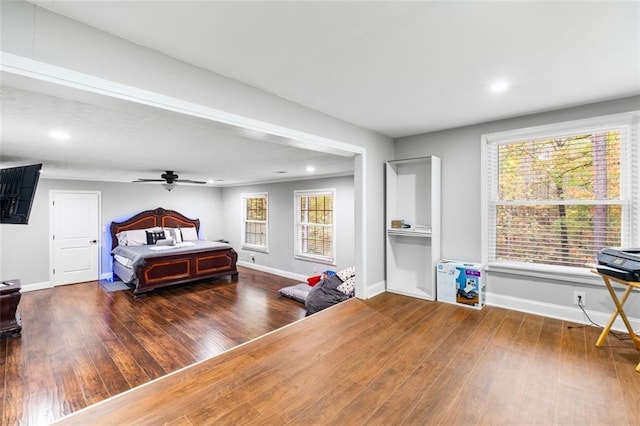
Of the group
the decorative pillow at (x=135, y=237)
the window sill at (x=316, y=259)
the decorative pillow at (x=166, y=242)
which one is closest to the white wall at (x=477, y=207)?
the window sill at (x=316, y=259)

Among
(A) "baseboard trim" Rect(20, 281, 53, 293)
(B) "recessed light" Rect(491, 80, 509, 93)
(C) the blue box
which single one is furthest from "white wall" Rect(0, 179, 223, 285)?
(B) "recessed light" Rect(491, 80, 509, 93)

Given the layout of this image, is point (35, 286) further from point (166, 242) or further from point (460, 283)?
point (460, 283)

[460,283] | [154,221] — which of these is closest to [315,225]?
[460,283]

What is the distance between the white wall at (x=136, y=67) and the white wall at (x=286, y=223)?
3104 millimetres

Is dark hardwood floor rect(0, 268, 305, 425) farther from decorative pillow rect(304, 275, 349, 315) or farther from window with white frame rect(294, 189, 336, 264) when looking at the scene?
window with white frame rect(294, 189, 336, 264)

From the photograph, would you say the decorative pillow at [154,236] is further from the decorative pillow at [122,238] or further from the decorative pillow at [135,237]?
the decorative pillow at [122,238]

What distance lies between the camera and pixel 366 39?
5.87 ft

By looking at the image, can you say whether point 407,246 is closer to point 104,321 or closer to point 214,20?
point 214,20

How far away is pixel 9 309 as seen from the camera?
3.71 meters

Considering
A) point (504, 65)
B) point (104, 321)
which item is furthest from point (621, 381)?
point (104, 321)

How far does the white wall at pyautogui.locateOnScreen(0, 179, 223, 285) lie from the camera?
5945 millimetres

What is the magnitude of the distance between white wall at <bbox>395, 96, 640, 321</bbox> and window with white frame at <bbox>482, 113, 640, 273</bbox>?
10 cm

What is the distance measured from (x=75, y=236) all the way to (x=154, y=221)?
5.50 ft

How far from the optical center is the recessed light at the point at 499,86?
2422 millimetres
